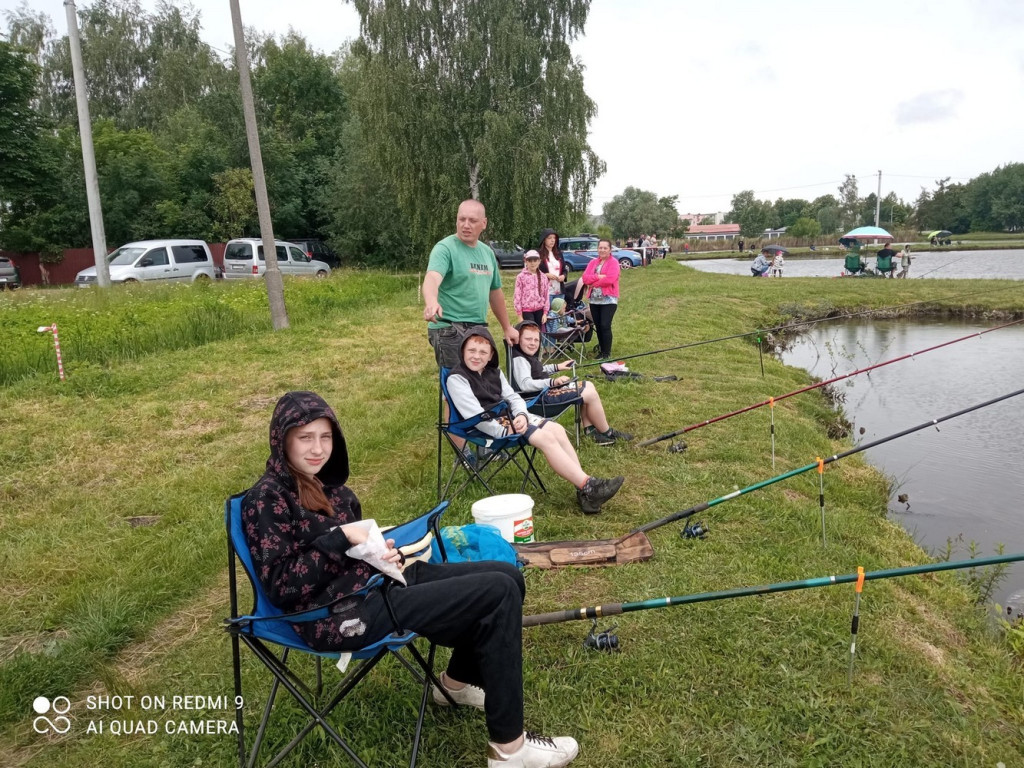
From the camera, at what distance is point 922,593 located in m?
3.35

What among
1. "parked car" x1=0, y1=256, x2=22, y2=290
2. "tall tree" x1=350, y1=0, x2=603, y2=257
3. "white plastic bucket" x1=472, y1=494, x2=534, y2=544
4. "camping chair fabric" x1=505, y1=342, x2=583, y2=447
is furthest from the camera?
"parked car" x1=0, y1=256, x2=22, y2=290

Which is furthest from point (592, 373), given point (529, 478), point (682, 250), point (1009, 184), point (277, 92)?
point (1009, 184)

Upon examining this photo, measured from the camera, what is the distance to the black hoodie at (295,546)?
2.03 meters

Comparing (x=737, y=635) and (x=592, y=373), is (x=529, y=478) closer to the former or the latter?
(x=737, y=635)

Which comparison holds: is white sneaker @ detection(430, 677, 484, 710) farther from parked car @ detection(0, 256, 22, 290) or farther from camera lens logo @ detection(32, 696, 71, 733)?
parked car @ detection(0, 256, 22, 290)

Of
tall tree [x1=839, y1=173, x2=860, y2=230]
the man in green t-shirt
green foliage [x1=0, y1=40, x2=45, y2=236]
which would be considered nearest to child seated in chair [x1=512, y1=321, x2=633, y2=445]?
the man in green t-shirt

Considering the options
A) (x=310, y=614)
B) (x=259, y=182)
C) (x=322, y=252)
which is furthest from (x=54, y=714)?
(x=322, y=252)

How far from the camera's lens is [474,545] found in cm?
277

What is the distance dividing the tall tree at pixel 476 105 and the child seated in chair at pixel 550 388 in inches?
563

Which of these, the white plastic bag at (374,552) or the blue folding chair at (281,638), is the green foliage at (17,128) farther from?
the white plastic bag at (374,552)

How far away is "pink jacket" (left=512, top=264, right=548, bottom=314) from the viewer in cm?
788

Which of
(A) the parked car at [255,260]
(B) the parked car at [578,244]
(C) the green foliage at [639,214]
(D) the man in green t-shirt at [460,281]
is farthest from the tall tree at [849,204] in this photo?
(D) the man in green t-shirt at [460,281]

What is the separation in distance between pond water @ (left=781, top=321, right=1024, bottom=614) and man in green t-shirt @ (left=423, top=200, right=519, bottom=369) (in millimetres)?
3264

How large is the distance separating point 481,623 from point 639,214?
67.0 m
